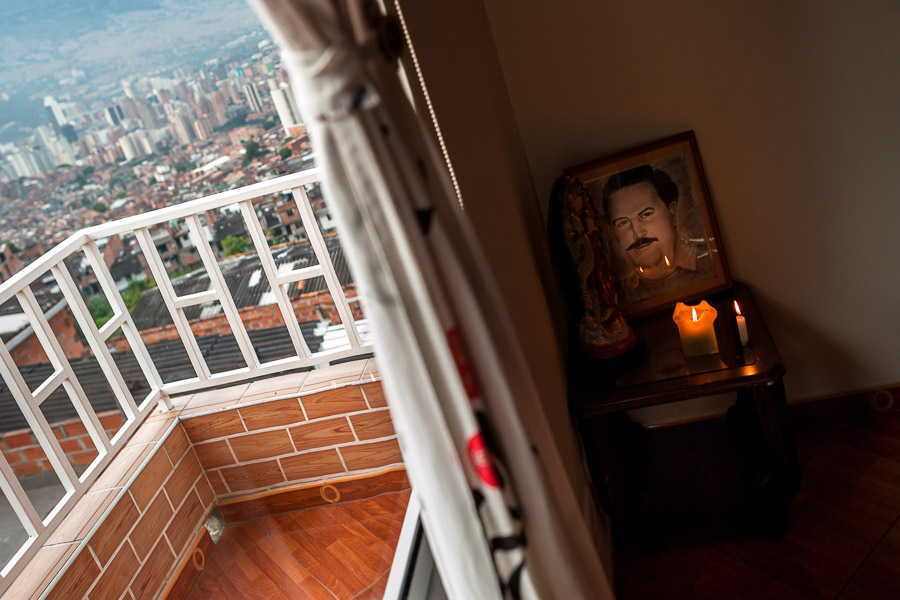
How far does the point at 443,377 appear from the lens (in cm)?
69

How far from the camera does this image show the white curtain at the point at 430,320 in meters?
0.61

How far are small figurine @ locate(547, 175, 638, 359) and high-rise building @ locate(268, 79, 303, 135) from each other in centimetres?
78

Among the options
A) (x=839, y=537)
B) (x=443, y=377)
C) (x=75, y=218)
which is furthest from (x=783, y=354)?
(x=75, y=218)

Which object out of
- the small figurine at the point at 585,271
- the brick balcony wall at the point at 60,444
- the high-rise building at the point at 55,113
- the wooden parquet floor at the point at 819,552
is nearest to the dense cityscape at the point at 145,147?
the high-rise building at the point at 55,113

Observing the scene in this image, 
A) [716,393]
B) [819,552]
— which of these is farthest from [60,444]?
[819,552]

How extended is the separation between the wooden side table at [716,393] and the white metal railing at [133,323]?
3.11 ft

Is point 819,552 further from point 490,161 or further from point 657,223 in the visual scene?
point 490,161

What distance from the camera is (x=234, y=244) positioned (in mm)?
2086

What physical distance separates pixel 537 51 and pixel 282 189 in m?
0.87

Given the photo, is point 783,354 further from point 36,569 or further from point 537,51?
point 36,569

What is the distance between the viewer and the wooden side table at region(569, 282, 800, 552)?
1.36 metres

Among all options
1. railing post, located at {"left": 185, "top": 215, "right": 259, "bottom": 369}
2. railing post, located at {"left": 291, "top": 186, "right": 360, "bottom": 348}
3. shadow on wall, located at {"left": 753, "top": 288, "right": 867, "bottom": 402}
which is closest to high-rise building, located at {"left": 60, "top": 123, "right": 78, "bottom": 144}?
railing post, located at {"left": 185, "top": 215, "right": 259, "bottom": 369}

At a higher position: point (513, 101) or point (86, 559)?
point (513, 101)

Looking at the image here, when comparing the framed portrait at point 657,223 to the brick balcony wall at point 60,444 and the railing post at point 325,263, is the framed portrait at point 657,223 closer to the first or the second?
the railing post at point 325,263
